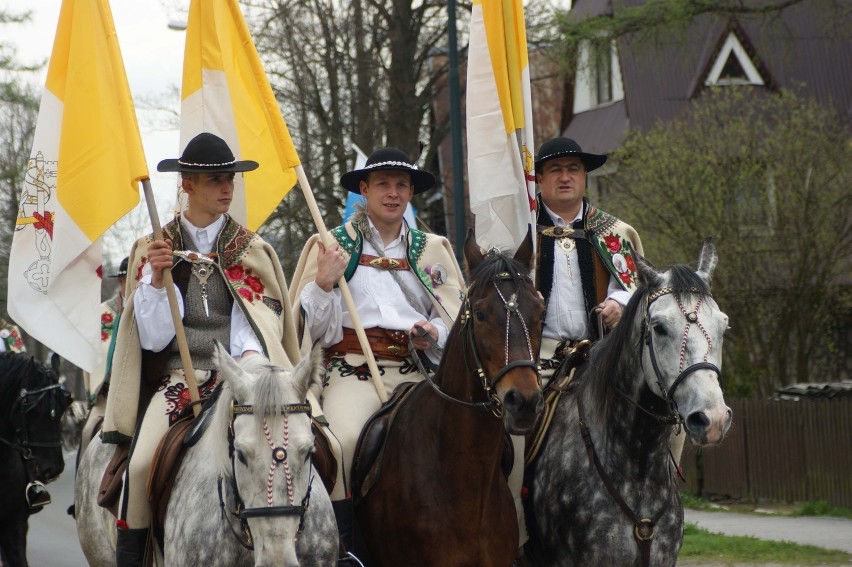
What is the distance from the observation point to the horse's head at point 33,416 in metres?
11.2

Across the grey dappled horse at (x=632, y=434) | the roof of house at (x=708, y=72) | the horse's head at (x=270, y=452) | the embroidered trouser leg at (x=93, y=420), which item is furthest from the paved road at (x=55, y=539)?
the roof of house at (x=708, y=72)

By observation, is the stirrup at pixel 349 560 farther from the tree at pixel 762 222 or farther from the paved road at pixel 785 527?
the tree at pixel 762 222

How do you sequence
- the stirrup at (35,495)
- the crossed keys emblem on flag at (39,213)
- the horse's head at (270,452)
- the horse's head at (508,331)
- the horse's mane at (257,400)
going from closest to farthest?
the horse's head at (270,452)
the horse's mane at (257,400)
the horse's head at (508,331)
the crossed keys emblem on flag at (39,213)
the stirrup at (35,495)

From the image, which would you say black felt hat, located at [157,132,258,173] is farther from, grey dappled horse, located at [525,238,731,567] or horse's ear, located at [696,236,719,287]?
horse's ear, located at [696,236,719,287]

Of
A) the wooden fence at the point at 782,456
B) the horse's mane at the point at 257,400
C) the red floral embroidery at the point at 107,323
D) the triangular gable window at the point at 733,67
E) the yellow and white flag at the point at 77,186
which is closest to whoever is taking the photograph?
the horse's mane at the point at 257,400

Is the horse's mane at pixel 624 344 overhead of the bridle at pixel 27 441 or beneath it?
overhead

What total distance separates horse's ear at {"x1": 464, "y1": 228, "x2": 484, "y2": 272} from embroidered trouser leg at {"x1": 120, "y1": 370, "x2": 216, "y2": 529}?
4.87 feet

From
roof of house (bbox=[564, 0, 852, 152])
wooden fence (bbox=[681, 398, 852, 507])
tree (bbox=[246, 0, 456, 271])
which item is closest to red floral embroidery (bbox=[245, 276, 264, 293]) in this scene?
wooden fence (bbox=[681, 398, 852, 507])

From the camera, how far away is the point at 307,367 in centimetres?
555

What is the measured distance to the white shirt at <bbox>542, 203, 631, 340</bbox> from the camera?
312 inches

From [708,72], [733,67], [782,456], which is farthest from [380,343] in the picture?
[733,67]

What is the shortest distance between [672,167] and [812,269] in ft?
8.42

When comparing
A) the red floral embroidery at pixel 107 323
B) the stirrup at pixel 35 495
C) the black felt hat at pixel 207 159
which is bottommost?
the stirrup at pixel 35 495

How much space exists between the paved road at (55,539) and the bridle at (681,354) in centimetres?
867
